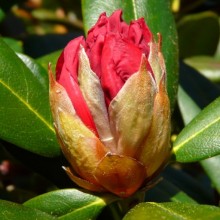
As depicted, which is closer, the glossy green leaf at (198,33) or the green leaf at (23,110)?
the green leaf at (23,110)

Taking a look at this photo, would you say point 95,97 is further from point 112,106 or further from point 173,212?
point 173,212

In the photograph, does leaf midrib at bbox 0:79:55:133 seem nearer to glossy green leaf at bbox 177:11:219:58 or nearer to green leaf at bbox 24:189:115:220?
green leaf at bbox 24:189:115:220

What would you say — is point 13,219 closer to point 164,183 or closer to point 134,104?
point 134,104

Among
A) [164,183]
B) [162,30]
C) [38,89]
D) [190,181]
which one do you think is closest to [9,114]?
[38,89]

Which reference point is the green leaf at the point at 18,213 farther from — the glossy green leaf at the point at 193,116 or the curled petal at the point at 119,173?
the glossy green leaf at the point at 193,116

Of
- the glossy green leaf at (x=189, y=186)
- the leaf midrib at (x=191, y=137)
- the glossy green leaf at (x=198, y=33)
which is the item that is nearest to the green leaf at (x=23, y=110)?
the leaf midrib at (x=191, y=137)

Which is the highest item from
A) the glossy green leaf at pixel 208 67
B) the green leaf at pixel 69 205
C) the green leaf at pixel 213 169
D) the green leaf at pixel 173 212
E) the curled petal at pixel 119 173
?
the curled petal at pixel 119 173

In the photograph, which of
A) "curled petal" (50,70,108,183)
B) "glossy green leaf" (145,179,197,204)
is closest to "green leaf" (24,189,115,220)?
"curled petal" (50,70,108,183)
